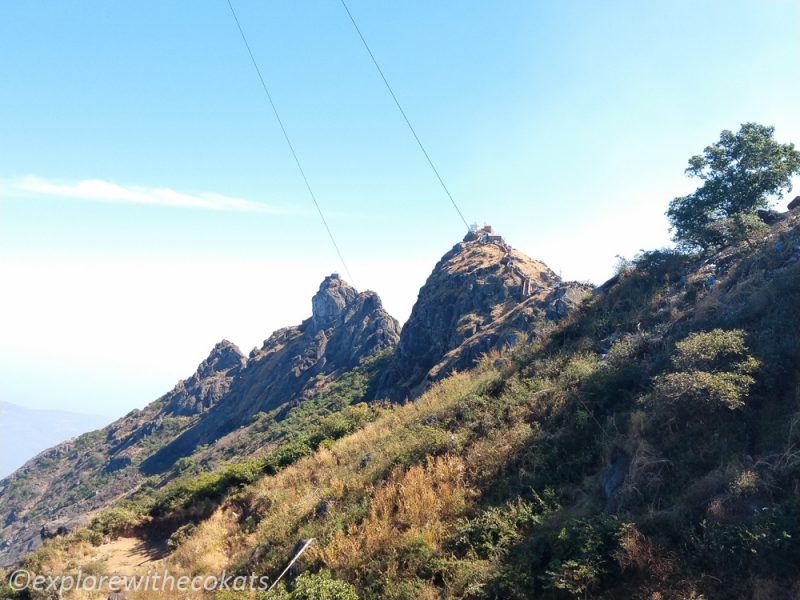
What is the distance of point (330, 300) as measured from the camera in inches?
5039

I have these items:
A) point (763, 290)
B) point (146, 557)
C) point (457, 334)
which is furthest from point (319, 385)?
point (763, 290)

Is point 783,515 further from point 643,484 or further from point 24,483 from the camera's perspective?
point 24,483

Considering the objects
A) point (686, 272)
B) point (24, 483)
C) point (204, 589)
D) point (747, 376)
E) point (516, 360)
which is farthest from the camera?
point (24, 483)

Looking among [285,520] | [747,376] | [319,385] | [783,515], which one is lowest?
[783,515]

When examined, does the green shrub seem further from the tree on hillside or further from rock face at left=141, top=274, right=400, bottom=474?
rock face at left=141, top=274, right=400, bottom=474

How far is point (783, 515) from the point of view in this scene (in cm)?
486

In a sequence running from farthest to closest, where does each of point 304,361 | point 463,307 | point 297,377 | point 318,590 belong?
point 304,361 < point 297,377 < point 463,307 < point 318,590

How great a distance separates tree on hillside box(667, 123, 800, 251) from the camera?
18.3 meters

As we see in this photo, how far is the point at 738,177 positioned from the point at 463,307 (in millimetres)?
52649

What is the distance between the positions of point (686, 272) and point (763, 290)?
17.1 feet

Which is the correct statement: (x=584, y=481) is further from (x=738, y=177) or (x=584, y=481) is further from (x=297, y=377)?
(x=297, y=377)

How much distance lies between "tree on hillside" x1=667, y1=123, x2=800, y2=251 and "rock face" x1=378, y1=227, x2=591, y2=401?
3069 cm

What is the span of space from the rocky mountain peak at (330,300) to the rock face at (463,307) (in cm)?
4548

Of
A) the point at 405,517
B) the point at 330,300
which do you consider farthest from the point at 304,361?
the point at 405,517
